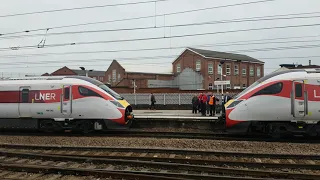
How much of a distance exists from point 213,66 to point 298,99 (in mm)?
44996

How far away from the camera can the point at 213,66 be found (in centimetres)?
5616

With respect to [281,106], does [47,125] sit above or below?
below

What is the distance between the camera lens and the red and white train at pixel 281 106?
1161cm

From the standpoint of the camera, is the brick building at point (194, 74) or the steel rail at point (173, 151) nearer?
the steel rail at point (173, 151)

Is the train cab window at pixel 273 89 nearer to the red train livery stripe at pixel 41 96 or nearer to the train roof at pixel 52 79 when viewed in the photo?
the red train livery stripe at pixel 41 96

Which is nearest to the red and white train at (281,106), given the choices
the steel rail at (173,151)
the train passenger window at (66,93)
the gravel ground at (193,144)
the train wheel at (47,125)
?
the gravel ground at (193,144)

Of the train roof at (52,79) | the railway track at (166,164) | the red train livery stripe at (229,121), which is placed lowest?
the railway track at (166,164)

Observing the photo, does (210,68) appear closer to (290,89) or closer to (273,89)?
(273,89)

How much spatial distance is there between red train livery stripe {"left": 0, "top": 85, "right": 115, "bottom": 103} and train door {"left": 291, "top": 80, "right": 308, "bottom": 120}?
7.87 m

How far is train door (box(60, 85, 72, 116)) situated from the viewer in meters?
14.0

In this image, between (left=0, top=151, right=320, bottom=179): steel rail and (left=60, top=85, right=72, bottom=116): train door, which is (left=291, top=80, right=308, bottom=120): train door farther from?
(left=60, top=85, right=72, bottom=116): train door

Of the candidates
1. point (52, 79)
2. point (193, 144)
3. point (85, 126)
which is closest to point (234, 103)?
point (193, 144)

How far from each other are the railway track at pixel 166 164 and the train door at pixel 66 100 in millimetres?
4085

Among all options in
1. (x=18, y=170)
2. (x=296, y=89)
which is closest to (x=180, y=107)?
(x=296, y=89)
